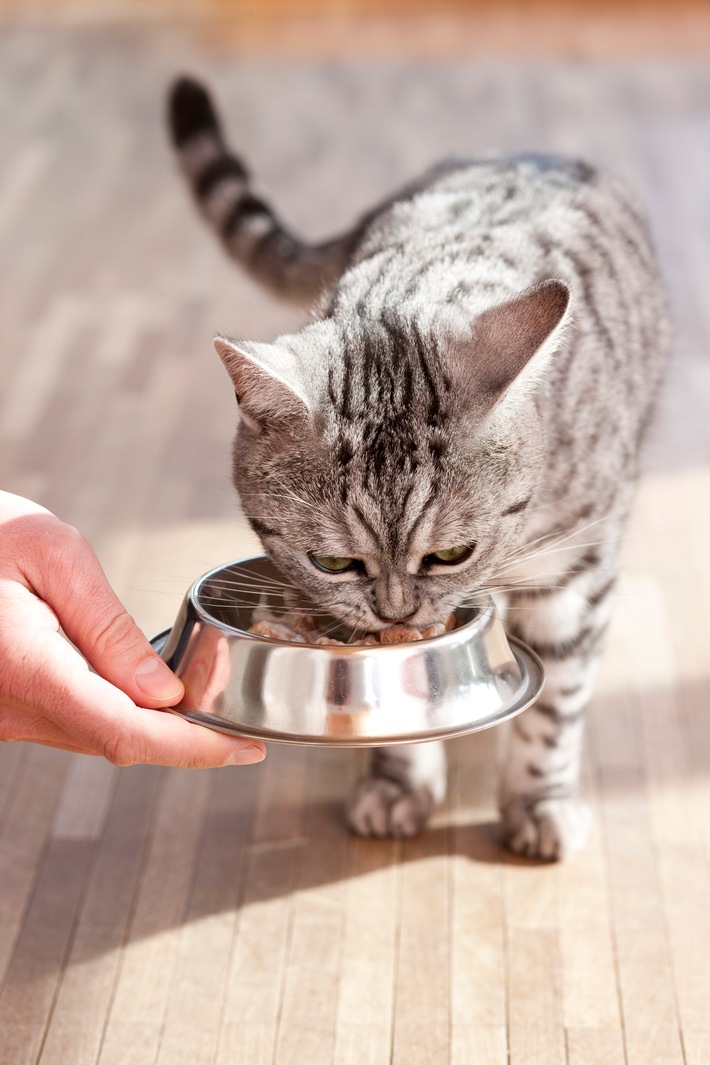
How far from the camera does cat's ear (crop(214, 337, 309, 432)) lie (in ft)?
4.56

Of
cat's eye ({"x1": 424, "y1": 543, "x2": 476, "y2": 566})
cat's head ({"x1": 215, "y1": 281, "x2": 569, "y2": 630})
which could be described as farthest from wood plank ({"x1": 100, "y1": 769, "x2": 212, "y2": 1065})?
cat's eye ({"x1": 424, "y1": 543, "x2": 476, "y2": 566})

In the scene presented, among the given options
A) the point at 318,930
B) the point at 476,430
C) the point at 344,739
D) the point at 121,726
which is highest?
the point at 476,430

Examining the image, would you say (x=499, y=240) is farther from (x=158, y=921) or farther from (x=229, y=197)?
(x=158, y=921)

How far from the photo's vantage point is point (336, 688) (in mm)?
1414

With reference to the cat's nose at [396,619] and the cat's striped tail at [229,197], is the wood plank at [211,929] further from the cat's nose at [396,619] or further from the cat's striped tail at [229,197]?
the cat's striped tail at [229,197]

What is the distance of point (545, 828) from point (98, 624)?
911mm

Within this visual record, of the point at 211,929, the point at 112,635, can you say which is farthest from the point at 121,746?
the point at 211,929

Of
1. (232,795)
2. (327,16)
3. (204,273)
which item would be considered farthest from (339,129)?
(232,795)

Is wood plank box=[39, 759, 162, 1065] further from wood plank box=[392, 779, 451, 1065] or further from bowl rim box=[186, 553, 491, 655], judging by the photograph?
bowl rim box=[186, 553, 491, 655]

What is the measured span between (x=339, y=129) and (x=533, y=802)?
456cm

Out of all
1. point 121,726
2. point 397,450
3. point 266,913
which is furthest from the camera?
point 266,913

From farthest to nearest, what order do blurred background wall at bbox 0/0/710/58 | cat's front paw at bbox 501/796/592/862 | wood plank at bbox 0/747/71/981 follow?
blurred background wall at bbox 0/0/710/58 → cat's front paw at bbox 501/796/592/862 → wood plank at bbox 0/747/71/981

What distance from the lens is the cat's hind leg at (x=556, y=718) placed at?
1.92 m

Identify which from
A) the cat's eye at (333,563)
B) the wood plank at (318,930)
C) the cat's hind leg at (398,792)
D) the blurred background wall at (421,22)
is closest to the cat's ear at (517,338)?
the cat's eye at (333,563)
